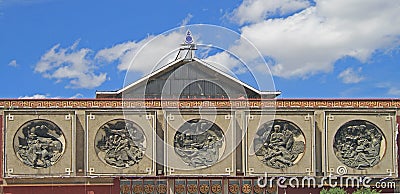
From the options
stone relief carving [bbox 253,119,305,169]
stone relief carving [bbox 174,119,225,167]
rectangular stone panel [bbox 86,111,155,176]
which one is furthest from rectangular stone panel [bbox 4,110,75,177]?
stone relief carving [bbox 253,119,305,169]

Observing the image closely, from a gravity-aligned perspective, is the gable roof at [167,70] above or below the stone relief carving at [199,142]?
above

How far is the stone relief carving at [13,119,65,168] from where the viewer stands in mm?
40656

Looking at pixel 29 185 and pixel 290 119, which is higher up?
pixel 290 119

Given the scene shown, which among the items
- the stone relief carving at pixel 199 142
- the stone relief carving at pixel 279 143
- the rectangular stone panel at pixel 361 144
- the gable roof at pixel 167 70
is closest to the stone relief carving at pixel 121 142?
the stone relief carving at pixel 199 142

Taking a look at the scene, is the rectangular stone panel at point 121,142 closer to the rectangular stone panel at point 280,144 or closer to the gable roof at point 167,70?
the gable roof at point 167,70

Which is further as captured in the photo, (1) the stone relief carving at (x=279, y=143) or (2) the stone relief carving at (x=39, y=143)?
(1) the stone relief carving at (x=279, y=143)

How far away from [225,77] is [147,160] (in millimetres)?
7114

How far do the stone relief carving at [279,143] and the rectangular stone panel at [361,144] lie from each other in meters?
1.39

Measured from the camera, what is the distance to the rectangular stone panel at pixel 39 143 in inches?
1597

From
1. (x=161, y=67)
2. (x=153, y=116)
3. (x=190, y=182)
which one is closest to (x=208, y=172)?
(x=190, y=182)

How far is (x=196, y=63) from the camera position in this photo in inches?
1809

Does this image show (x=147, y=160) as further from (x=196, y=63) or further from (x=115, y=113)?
(x=196, y=63)

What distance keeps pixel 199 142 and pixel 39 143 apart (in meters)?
7.41

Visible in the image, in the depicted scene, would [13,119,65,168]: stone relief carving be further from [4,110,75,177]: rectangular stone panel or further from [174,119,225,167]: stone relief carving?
[174,119,225,167]: stone relief carving
